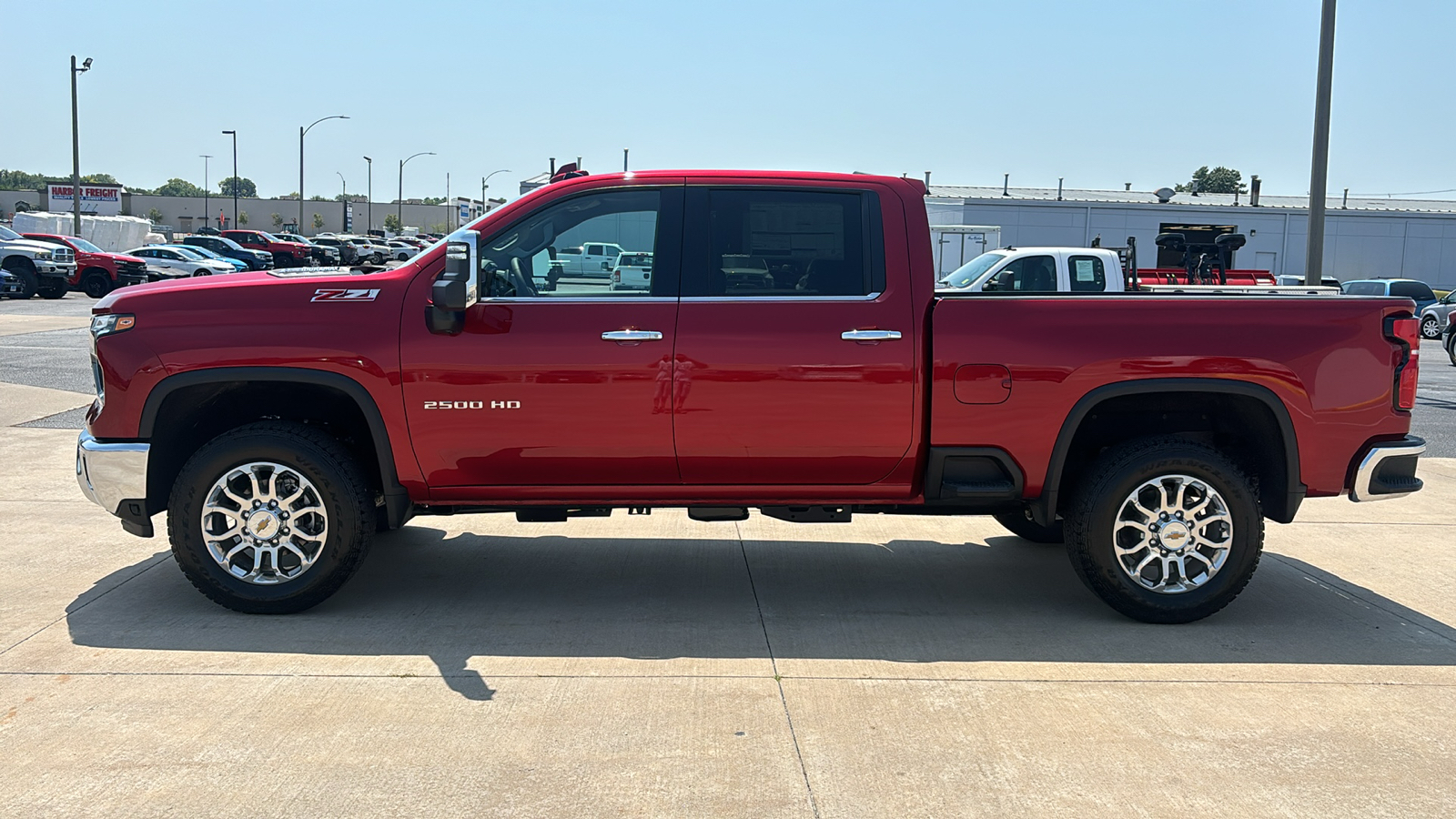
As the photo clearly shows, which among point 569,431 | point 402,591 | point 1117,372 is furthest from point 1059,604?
point 402,591

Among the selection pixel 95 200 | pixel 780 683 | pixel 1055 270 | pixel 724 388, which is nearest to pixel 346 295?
pixel 724 388

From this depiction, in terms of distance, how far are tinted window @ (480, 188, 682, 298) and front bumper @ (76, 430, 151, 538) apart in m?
1.69

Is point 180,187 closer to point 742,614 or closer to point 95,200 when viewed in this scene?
point 95,200

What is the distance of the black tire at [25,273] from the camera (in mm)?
30266

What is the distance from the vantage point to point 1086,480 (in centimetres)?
556

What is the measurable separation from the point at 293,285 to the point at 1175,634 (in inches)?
166

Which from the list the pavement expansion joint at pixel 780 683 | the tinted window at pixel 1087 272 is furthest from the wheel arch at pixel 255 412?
the tinted window at pixel 1087 272

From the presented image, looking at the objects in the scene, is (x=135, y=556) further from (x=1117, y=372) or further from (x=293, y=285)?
(x=1117, y=372)

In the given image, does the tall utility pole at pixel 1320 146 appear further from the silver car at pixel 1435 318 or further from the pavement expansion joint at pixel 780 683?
the silver car at pixel 1435 318

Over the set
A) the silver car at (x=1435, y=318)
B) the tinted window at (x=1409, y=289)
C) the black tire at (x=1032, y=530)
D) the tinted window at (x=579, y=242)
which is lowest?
the black tire at (x=1032, y=530)

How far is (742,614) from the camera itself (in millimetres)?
5652

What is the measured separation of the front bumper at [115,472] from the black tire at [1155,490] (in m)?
4.17

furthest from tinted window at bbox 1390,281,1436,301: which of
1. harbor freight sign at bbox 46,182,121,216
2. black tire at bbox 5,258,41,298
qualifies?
harbor freight sign at bbox 46,182,121,216

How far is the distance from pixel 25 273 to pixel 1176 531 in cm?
3193
